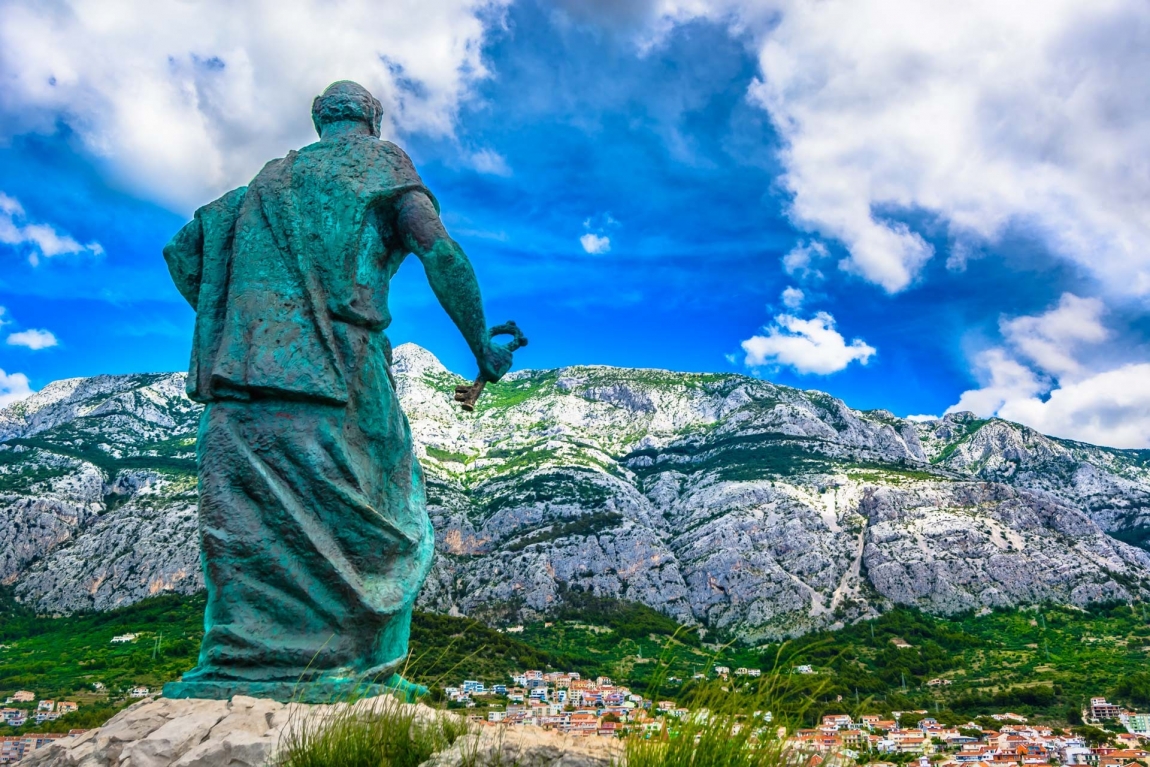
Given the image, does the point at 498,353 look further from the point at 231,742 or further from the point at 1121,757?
the point at 1121,757

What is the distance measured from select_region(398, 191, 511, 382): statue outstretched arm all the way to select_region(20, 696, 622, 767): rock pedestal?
2189 mm

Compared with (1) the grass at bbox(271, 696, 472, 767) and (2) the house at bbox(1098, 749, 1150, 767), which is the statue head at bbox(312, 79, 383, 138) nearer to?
(1) the grass at bbox(271, 696, 472, 767)

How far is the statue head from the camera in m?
5.34

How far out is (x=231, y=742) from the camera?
3037 mm

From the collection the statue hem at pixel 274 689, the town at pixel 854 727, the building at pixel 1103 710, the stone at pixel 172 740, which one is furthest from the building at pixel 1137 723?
the stone at pixel 172 740

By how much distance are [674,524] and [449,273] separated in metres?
109

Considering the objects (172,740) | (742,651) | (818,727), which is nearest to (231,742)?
(172,740)

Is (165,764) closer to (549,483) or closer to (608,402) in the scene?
(549,483)

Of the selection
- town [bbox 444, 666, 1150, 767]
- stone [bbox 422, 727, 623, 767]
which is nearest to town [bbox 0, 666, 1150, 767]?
town [bbox 444, 666, 1150, 767]

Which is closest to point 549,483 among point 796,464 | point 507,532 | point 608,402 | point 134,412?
Answer: point 507,532

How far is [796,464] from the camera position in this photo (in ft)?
405

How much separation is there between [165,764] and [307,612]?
114cm

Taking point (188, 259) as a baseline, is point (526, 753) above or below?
below

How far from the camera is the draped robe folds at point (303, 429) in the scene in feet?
13.8
